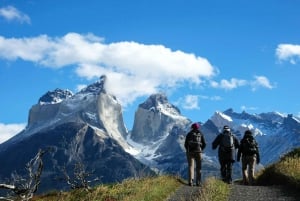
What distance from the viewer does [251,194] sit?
70.6 feet

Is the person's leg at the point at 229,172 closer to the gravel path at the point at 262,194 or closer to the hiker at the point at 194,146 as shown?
the hiker at the point at 194,146

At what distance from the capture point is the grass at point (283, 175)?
2296 centimetres

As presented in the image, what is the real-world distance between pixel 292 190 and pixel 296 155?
418 inches

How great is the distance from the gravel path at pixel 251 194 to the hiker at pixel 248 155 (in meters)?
5.47

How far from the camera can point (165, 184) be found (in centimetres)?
2406

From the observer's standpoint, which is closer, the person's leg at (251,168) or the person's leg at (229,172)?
the person's leg at (229,172)

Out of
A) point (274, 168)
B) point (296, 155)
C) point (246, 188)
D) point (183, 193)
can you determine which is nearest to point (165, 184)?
point (183, 193)

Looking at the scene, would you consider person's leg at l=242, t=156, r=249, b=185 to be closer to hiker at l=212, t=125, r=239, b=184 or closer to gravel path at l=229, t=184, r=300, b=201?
hiker at l=212, t=125, r=239, b=184

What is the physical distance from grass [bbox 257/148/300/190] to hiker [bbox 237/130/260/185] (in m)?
0.69

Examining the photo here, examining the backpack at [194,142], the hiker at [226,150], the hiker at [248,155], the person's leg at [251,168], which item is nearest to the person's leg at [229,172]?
the hiker at [226,150]

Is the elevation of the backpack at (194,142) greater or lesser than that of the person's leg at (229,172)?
greater

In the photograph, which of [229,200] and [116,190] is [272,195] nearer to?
[229,200]

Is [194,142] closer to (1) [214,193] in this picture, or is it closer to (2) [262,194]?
(2) [262,194]

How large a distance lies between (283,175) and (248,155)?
4185mm
